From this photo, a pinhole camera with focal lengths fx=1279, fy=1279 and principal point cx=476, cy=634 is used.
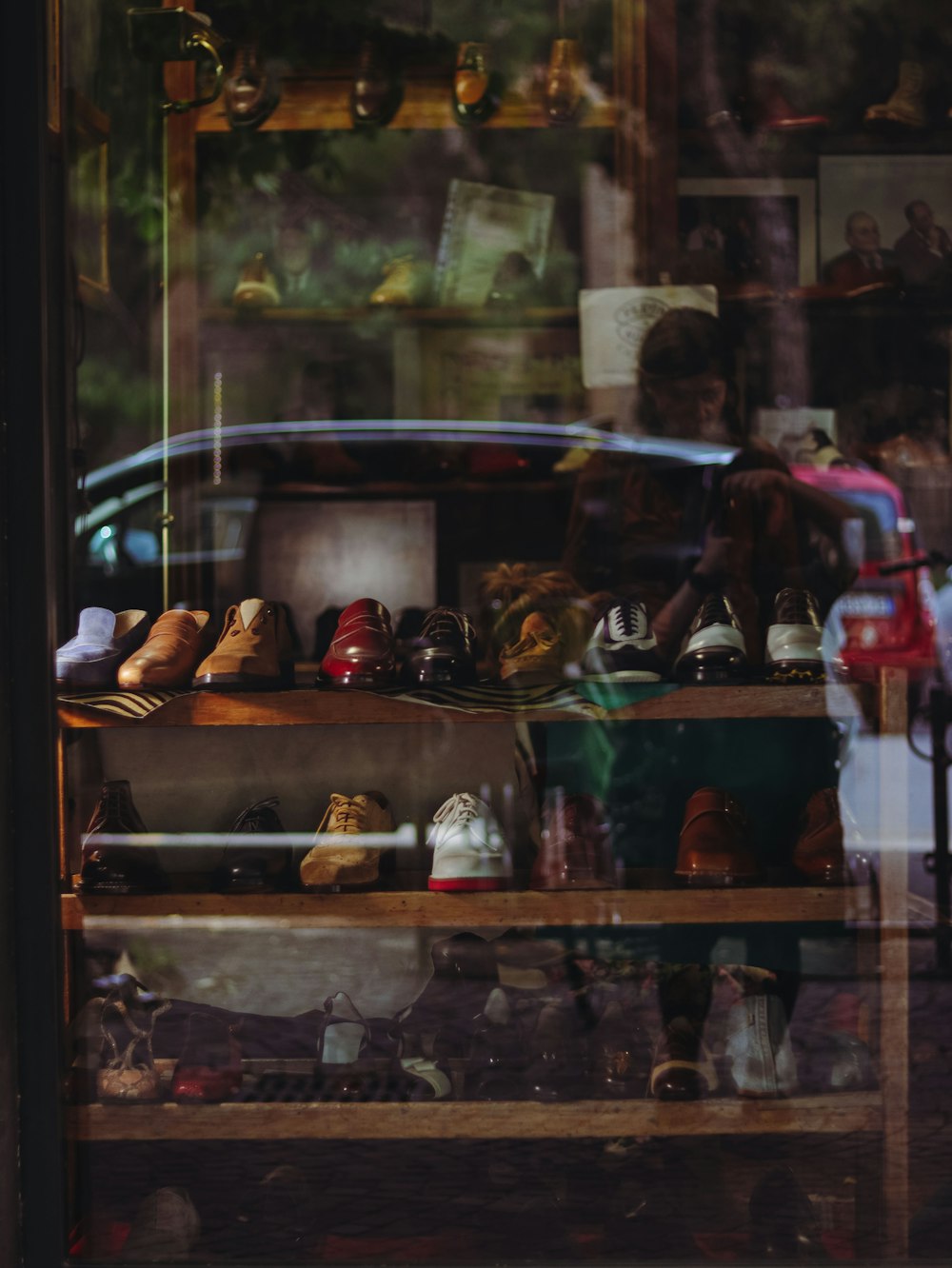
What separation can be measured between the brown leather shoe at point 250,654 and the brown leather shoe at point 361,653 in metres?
0.07

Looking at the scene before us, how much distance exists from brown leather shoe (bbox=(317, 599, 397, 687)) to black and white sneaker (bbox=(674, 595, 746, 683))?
0.46m

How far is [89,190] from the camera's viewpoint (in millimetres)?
2240

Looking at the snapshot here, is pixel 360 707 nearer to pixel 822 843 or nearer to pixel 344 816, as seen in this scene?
pixel 344 816

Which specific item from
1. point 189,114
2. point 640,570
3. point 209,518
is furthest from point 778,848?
point 189,114

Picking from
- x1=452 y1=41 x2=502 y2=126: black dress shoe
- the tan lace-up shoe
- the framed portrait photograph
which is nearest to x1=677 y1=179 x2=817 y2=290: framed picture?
the framed portrait photograph

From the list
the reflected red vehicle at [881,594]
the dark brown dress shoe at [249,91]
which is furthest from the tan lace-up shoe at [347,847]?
the dark brown dress shoe at [249,91]

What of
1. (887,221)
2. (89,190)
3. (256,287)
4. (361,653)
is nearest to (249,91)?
(256,287)

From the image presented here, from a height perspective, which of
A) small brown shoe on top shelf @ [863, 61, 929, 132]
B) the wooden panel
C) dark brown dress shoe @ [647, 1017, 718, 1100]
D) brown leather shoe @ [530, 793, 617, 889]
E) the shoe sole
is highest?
small brown shoe on top shelf @ [863, 61, 929, 132]

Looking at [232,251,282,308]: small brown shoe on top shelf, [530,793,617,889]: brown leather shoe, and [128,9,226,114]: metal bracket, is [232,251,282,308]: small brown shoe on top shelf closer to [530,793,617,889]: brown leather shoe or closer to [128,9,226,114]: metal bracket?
[128,9,226,114]: metal bracket

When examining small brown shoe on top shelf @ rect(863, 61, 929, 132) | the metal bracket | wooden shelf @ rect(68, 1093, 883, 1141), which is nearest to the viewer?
wooden shelf @ rect(68, 1093, 883, 1141)

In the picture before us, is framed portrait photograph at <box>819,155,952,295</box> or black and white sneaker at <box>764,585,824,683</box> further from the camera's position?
framed portrait photograph at <box>819,155,952,295</box>

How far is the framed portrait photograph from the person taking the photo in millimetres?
2725

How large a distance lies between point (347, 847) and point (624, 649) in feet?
1.78

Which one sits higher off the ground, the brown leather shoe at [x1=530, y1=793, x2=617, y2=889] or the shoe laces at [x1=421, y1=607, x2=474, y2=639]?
the shoe laces at [x1=421, y1=607, x2=474, y2=639]
